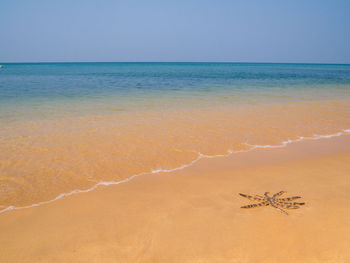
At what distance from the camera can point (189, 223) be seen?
3066mm

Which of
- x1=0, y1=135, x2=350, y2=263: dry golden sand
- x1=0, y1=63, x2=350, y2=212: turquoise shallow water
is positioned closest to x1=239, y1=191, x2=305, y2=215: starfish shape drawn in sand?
x1=0, y1=135, x2=350, y2=263: dry golden sand

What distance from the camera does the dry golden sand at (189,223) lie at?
258 cm

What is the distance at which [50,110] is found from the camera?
990 centimetres

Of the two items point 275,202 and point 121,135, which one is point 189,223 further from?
point 121,135

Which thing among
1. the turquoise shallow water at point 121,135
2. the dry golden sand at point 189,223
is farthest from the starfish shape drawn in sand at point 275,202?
the turquoise shallow water at point 121,135

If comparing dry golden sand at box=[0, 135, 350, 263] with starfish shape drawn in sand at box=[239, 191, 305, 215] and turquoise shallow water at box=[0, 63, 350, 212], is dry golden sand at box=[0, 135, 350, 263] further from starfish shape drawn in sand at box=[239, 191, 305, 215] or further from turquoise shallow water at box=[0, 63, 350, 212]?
turquoise shallow water at box=[0, 63, 350, 212]

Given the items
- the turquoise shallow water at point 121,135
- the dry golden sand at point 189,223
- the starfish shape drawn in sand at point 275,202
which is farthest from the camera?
the turquoise shallow water at point 121,135

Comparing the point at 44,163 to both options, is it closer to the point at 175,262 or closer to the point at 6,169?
the point at 6,169

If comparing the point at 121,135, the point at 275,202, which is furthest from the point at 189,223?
the point at 121,135

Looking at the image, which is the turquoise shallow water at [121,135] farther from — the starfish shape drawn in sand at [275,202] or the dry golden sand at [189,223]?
the starfish shape drawn in sand at [275,202]

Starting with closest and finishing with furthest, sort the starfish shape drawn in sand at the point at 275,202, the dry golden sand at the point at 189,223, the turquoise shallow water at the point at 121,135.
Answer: the dry golden sand at the point at 189,223, the starfish shape drawn in sand at the point at 275,202, the turquoise shallow water at the point at 121,135

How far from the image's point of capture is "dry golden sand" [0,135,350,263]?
2.58 m

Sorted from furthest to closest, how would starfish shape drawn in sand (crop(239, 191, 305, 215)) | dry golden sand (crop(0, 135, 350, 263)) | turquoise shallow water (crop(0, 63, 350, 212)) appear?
turquoise shallow water (crop(0, 63, 350, 212)) → starfish shape drawn in sand (crop(239, 191, 305, 215)) → dry golden sand (crop(0, 135, 350, 263))

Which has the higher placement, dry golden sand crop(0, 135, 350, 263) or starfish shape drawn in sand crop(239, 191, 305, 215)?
starfish shape drawn in sand crop(239, 191, 305, 215)
